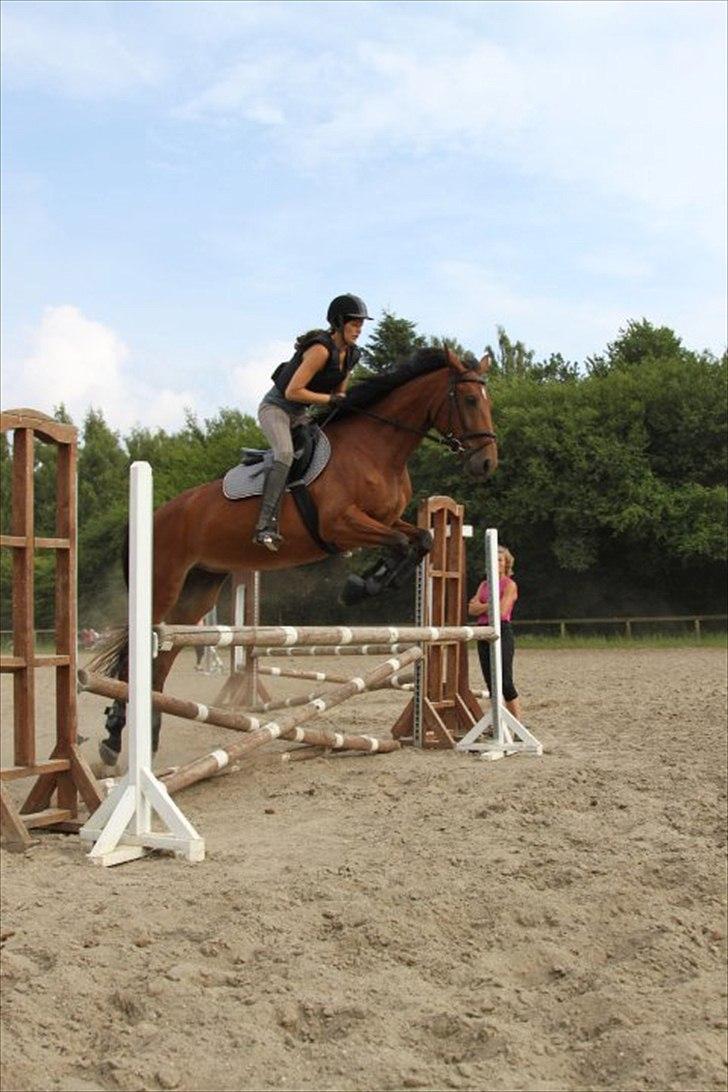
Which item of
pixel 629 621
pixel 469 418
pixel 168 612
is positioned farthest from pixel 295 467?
pixel 629 621

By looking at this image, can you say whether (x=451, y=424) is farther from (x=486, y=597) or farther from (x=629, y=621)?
(x=629, y=621)

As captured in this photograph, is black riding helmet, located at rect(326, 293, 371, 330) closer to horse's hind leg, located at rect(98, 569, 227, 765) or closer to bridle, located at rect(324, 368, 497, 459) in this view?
bridle, located at rect(324, 368, 497, 459)

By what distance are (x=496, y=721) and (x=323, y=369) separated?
8.87 feet

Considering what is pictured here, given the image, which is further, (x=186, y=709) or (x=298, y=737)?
(x=298, y=737)

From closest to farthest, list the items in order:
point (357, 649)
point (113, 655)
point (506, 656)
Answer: point (113, 655) → point (357, 649) → point (506, 656)

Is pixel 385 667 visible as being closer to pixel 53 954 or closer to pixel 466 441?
pixel 466 441

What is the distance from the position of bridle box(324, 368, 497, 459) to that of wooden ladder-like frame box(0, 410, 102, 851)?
4.73ft

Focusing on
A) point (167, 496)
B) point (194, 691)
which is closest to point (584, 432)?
point (167, 496)

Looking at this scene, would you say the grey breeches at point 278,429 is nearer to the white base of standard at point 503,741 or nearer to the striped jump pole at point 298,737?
the striped jump pole at point 298,737

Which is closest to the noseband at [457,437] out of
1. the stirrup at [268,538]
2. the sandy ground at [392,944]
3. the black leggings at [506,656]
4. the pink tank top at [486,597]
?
the stirrup at [268,538]

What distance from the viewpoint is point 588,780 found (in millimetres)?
5754

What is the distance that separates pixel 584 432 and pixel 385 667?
16515mm

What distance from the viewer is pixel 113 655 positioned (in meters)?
6.21

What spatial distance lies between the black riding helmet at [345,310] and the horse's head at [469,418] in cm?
45
